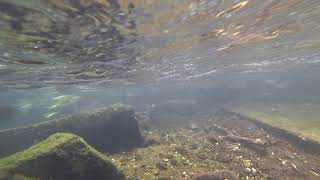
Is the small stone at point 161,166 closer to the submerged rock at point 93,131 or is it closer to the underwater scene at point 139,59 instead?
the underwater scene at point 139,59

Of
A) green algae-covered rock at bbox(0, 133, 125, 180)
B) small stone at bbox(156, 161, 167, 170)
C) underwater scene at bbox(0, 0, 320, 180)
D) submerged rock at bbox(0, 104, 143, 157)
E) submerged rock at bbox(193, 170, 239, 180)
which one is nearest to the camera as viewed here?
green algae-covered rock at bbox(0, 133, 125, 180)

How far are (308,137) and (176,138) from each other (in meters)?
7.87

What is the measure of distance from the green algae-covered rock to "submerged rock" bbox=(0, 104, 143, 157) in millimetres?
7573

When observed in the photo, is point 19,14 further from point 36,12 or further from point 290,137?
point 290,137

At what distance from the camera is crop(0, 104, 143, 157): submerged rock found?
687 inches

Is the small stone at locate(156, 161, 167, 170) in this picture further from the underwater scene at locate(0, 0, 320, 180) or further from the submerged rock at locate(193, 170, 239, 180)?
the submerged rock at locate(193, 170, 239, 180)

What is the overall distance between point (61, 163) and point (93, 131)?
879cm

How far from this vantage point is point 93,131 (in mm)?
17688

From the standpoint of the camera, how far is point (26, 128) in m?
18.4

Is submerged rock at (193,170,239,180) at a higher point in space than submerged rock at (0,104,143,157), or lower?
lower

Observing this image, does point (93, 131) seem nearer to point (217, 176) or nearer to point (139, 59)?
point (139, 59)

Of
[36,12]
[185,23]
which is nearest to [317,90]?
[185,23]

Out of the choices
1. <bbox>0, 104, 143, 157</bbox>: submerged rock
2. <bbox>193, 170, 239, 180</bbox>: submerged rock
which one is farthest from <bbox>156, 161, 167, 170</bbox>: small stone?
<bbox>0, 104, 143, 157</bbox>: submerged rock

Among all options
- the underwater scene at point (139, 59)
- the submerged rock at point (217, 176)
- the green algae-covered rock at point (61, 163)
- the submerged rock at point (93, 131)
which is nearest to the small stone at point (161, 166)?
the underwater scene at point (139, 59)
